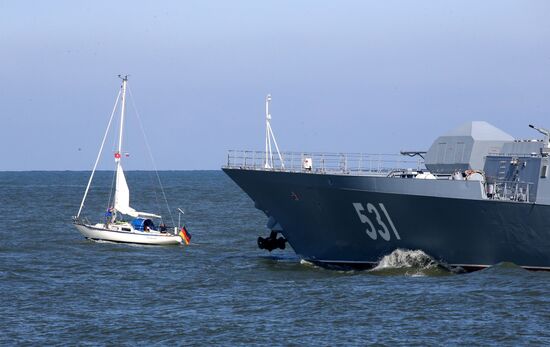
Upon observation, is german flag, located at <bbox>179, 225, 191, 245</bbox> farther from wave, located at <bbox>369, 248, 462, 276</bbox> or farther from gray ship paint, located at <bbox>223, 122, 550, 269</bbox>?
wave, located at <bbox>369, 248, 462, 276</bbox>

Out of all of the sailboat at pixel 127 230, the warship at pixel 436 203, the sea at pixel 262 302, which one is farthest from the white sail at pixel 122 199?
the warship at pixel 436 203

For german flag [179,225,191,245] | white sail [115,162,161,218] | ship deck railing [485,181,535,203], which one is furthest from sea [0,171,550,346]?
white sail [115,162,161,218]

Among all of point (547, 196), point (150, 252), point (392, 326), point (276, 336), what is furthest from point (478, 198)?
point (150, 252)

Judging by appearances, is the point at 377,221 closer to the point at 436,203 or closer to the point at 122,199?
the point at 436,203

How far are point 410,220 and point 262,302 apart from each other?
583 centimetres

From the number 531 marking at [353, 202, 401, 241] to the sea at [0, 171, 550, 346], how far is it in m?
0.82

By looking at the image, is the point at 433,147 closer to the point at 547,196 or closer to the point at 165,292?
the point at 547,196

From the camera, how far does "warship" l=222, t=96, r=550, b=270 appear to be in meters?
30.3

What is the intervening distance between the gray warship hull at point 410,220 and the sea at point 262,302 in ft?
1.60

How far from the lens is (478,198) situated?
30.1m

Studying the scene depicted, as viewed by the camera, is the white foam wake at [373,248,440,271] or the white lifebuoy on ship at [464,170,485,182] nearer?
the white lifebuoy on ship at [464,170,485,182]

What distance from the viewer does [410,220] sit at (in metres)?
31.2

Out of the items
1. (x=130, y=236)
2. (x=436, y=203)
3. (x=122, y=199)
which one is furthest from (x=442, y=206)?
(x=122, y=199)

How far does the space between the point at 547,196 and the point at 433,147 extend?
567 cm
